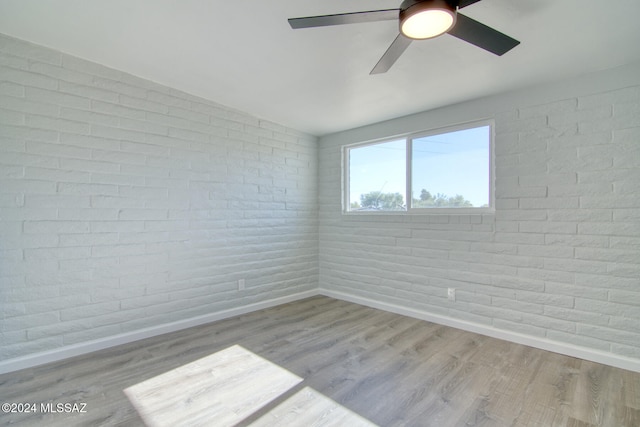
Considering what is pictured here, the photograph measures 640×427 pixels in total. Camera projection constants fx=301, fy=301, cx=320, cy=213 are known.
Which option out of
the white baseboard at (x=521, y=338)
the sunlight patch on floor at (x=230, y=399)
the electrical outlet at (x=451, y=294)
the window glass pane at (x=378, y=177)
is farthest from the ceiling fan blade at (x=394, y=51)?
the white baseboard at (x=521, y=338)

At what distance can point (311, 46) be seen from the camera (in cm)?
220

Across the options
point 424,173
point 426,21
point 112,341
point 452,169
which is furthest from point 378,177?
point 112,341

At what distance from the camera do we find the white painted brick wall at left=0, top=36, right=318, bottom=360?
225 centimetres

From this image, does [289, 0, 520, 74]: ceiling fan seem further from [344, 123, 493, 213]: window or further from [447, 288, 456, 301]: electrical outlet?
[447, 288, 456, 301]: electrical outlet

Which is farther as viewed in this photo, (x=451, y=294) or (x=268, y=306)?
(x=268, y=306)

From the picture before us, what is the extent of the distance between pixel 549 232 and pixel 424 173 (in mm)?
1349

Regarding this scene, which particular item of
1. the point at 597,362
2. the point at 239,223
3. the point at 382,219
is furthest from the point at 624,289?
the point at 239,223

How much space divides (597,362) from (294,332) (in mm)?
2567

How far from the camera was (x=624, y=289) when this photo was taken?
2338mm

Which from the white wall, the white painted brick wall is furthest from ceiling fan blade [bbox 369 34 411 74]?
the white painted brick wall

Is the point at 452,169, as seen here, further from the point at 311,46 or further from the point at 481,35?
the point at 311,46

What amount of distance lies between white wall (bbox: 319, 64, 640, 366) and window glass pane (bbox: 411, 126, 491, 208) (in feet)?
0.50

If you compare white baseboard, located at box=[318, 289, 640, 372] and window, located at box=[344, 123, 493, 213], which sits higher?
window, located at box=[344, 123, 493, 213]

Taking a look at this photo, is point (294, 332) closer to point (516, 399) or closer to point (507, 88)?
point (516, 399)
